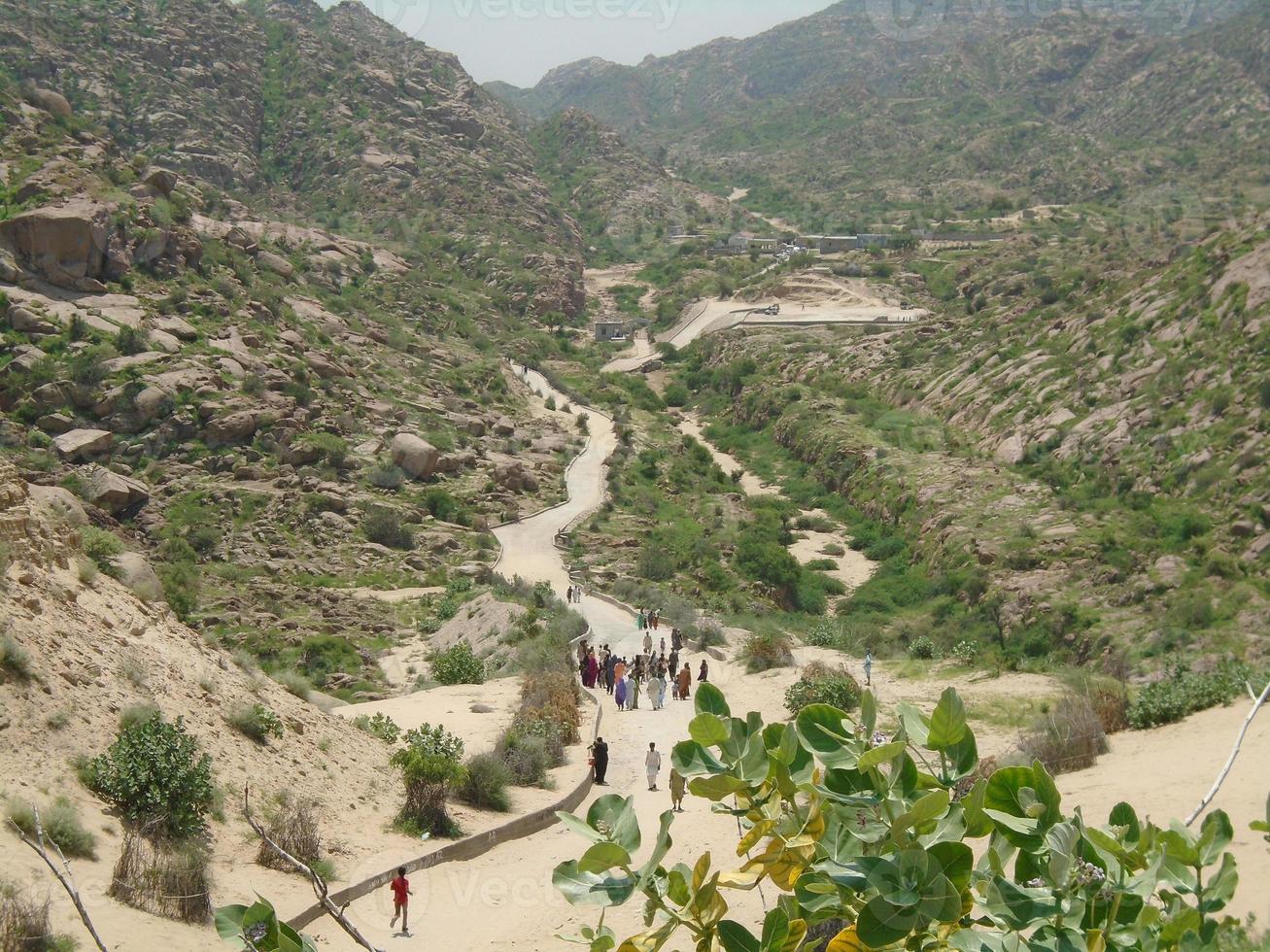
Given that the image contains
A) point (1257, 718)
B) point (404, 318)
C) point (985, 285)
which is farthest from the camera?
point (985, 285)

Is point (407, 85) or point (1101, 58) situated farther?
point (1101, 58)

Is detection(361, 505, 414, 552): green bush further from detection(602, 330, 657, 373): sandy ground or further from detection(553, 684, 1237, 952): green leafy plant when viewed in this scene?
detection(602, 330, 657, 373): sandy ground

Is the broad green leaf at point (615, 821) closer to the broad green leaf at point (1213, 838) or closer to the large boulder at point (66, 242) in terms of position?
the broad green leaf at point (1213, 838)

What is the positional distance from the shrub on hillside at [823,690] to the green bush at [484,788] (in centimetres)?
449

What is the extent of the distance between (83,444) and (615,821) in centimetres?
2940

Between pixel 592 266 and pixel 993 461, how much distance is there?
56.3 meters

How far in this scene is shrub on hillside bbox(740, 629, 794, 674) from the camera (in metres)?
21.2

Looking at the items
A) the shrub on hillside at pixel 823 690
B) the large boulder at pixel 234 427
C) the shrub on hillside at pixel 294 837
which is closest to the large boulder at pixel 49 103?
the large boulder at pixel 234 427

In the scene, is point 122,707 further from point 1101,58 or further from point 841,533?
point 1101,58

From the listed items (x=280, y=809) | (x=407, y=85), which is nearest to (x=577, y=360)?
(x=407, y=85)

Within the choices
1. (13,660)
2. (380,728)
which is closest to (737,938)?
(13,660)

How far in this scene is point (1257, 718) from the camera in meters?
11.3

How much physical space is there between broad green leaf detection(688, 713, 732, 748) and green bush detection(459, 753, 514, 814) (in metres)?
11.1

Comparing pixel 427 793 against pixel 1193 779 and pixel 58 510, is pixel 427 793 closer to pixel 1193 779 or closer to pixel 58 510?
pixel 58 510
